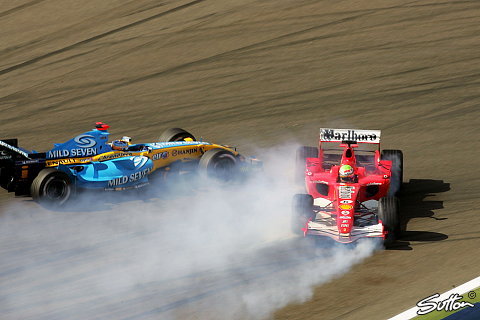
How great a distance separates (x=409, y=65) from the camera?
83.6 feet

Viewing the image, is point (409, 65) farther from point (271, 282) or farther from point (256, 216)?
point (271, 282)

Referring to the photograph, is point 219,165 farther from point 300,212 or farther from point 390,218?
point 390,218

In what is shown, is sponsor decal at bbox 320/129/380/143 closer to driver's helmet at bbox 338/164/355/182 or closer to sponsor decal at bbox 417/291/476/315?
driver's helmet at bbox 338/164/355/182

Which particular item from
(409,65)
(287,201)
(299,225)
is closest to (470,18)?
(409,65)

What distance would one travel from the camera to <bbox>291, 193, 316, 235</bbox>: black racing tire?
49.5ft

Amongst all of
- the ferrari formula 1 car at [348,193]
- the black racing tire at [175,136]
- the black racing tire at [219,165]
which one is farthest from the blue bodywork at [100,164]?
the ferrari formula 1 car at [348,193]

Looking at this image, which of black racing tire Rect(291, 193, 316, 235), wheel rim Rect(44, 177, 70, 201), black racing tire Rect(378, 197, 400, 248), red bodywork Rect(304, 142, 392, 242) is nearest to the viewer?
black racing tire Rect(378, 197, 400, 248)

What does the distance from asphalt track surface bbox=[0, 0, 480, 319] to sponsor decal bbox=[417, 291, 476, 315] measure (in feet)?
0.68

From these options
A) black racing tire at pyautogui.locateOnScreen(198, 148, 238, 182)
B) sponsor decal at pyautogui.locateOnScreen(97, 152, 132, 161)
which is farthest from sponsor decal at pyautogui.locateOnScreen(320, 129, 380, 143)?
sponsor decal at pyautogui.locateOnScreen(97, 152, 132, 161)

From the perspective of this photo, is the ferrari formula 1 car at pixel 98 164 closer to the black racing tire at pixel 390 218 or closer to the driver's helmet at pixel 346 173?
the driver's helmet at pixel 346 173

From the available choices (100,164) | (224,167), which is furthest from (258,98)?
(100,164)

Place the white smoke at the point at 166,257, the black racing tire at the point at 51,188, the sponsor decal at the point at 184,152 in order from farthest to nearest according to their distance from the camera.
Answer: the sponsor decal at the point at 184,152
the black racing tire at the point at 51,188
the white smoke at the point at 166,257

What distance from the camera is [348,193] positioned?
15.3 metres

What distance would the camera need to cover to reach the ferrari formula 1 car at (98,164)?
17.0 metres
